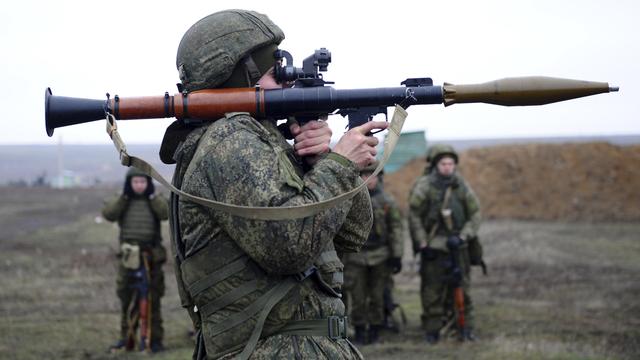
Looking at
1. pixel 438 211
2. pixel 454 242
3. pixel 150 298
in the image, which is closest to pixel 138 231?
pixel 150 298

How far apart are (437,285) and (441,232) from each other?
25.2 inches

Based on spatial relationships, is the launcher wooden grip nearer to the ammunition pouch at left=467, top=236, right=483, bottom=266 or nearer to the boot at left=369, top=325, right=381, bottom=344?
the boot at left=369, top=325, right=381, bottom=344

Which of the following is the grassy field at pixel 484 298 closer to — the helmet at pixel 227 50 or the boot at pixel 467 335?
the boot at pixel 467 335

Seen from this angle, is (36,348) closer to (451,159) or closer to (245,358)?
(451,159)

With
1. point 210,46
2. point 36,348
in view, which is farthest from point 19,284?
point 210,46

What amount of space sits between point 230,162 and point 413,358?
24.5ft

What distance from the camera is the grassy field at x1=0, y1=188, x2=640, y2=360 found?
10750 millimetres

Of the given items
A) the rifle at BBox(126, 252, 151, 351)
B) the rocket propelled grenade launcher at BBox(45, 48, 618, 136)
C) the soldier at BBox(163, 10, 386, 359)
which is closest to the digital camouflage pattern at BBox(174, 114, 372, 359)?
the soldier at BBox(163, 10, 386, 359)

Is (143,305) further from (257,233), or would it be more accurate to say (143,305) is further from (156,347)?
(257,233)

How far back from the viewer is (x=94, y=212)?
2911 centimetres

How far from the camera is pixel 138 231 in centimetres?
1080

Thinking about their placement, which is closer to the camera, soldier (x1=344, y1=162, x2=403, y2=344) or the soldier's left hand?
the soldier's left hand

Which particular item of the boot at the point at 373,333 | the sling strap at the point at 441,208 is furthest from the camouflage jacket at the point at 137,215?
the sling strap at the point at 441,208

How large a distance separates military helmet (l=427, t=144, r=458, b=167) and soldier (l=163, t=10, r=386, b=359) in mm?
7878
